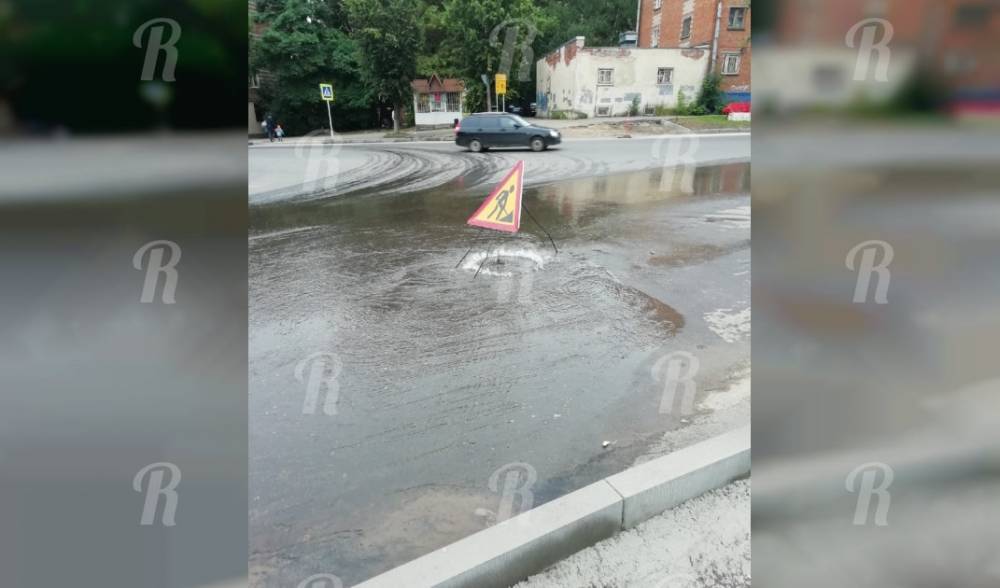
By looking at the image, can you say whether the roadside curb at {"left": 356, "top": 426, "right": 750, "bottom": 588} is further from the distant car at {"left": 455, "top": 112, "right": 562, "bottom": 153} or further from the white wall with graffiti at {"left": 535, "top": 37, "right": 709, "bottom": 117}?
the distant car at {"left": 455, "top": 112, "right": 562, "bottom": 153}

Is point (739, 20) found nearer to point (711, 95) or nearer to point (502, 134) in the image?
point (711, 95)

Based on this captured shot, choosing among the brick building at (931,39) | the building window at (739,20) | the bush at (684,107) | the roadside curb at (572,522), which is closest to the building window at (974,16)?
the brick building at (931,39)

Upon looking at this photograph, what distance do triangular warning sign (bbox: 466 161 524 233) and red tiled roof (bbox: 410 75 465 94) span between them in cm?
114

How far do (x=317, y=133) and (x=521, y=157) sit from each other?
8638 mm

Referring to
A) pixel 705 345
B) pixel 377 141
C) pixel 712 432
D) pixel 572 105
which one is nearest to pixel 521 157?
pixel 572 105

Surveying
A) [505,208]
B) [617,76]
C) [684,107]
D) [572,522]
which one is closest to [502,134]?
[617,76]

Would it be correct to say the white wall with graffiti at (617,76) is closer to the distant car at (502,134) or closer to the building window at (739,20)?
the building window at (739,20)

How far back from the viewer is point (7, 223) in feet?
4.25

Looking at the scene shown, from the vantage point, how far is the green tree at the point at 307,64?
5.95 feet

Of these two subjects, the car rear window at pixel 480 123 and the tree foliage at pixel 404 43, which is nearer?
the tree foliage at pixel 404 43

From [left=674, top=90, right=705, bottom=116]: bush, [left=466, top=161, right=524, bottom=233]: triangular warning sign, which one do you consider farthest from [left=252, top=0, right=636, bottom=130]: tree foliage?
[left=466, top=161, right=524, bottom=233]: triangular warning sign

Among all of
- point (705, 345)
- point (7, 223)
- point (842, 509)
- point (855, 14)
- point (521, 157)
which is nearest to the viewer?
point (855, 14)

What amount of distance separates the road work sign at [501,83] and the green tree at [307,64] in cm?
230

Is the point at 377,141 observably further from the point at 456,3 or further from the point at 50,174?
the point at 50,174
